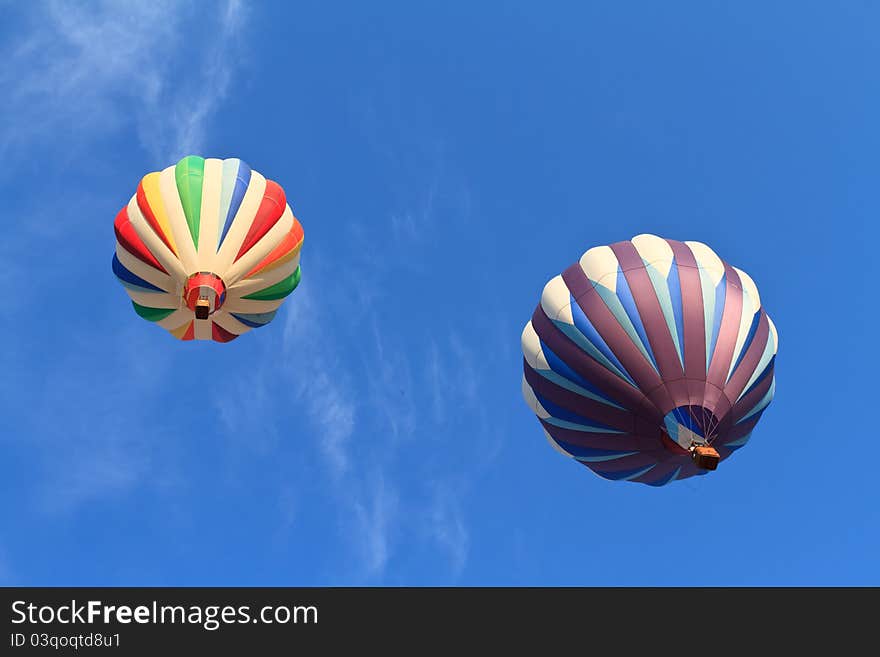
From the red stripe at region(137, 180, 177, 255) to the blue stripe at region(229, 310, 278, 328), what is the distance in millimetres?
2721

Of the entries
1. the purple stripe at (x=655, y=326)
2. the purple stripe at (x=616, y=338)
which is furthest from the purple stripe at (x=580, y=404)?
the purple stripe at (x=655, y=326)

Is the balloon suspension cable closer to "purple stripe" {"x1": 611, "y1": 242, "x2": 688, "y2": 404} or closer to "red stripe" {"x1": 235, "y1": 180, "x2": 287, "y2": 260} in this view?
"purple stripe" {"x1": 611, "y1": 242, "x2": 688, "y2": 404}

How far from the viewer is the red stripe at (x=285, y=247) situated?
19.4 m

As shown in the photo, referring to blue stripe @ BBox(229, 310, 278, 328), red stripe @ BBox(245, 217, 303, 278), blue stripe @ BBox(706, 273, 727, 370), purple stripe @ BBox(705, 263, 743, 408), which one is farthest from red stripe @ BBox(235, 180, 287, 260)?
purple stripe @ BBox(705, 263, 743, 408)

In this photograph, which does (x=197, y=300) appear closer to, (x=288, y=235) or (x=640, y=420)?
(x=288, y=235)

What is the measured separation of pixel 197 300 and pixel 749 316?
12550mm

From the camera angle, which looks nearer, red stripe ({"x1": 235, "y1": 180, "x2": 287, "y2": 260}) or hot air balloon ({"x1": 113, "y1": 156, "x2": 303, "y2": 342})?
hot air balloon ({"x1": 113, "y1": 156, "x2": 303, "y2": 342})

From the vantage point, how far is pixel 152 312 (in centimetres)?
2034

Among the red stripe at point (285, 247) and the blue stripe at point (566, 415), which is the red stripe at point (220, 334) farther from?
the blue stripe at point (566, 415)

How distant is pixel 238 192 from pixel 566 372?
9464mm

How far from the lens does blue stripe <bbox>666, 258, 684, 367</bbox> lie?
1619cm

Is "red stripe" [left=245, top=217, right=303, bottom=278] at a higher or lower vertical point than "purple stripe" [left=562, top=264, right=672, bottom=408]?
higher

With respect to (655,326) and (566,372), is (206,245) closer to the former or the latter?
(566,372)

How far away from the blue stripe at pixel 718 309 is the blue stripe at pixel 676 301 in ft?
2.23
